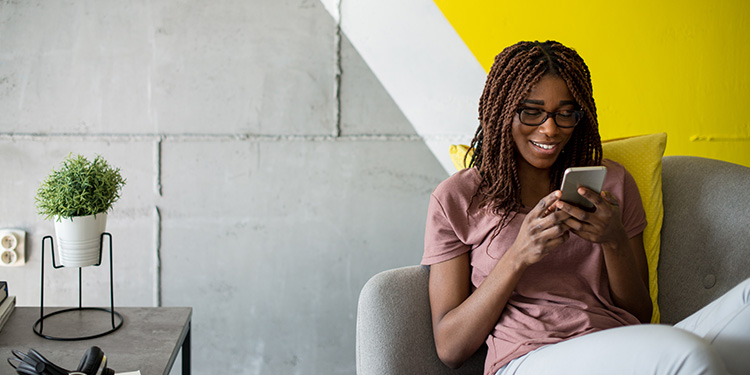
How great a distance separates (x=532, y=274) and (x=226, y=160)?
1142mm

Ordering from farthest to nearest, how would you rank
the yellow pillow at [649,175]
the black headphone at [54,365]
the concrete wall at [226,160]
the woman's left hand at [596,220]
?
the concrete wall at [226,160] < the yellow pillow at [649,175] < the woman's left hand at [596,220] < the black headphone at [54,365]

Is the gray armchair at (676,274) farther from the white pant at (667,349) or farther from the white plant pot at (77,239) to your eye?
the white plant pot at (77,239)

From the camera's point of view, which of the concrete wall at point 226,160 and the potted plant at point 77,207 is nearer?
the potted plant at point 77,207

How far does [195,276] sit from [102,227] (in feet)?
2.23

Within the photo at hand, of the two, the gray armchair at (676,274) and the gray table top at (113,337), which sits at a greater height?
the gray armchair at (676,274)

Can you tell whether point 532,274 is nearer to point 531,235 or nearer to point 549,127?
point 531,235

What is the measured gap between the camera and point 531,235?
109 centimetres

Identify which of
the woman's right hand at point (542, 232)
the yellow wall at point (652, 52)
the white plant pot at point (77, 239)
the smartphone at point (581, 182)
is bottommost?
the white plant pot at point (77, 239)

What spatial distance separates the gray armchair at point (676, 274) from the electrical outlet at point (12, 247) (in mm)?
1310

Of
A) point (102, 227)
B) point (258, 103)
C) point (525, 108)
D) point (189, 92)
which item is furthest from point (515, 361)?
point (189, 92)

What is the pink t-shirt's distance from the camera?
114 centimetres

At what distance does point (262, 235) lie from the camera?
6.41 ft

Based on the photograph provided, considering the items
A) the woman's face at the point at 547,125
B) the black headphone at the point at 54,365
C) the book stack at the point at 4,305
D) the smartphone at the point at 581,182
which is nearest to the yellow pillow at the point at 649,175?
the woman's face at the point at 547,125

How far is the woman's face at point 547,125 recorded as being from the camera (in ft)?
3.87
